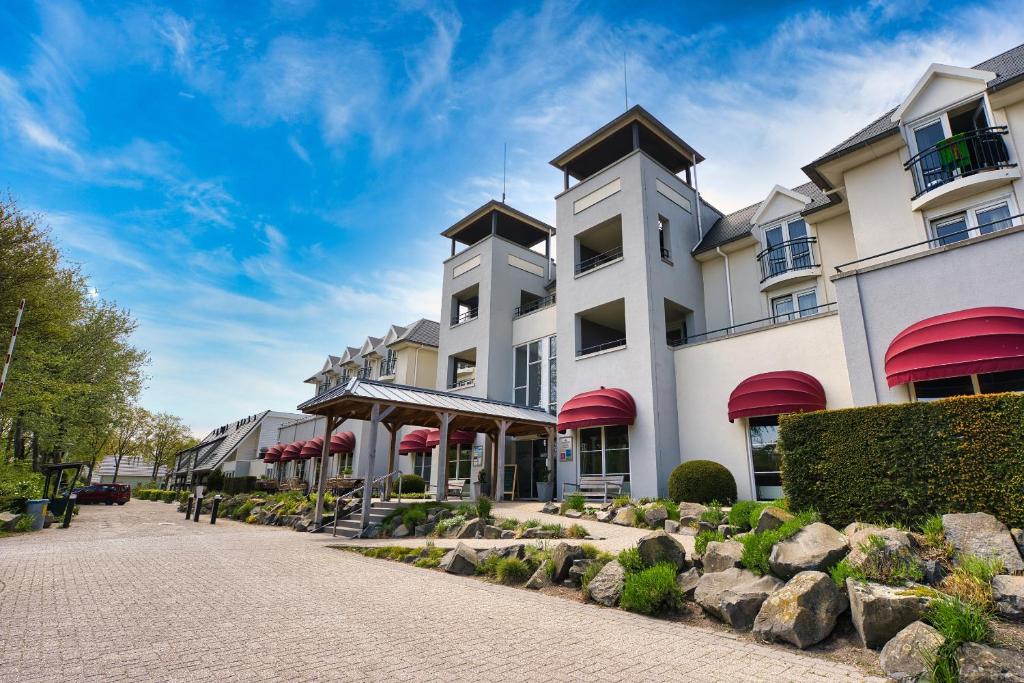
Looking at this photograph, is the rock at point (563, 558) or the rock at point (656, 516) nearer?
the rock at point (563, 558)

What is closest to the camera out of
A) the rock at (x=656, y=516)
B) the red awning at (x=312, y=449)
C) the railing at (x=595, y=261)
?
the rock at (x=656, y=516)

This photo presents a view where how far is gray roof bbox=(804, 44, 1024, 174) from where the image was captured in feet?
47.8

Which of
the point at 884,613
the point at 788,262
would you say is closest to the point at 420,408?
the point at 884,613

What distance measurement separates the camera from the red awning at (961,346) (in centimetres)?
1071

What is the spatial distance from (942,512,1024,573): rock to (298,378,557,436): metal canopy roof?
512 inches

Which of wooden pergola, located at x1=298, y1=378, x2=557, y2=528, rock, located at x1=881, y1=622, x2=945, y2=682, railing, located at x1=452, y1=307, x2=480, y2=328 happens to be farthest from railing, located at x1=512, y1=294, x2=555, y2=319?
rock, located at x1=881, y1=622, x2=945, y2=682

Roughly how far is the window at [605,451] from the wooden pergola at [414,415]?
162 centimetres

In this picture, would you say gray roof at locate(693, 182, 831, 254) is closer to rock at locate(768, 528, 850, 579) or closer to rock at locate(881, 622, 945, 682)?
rock at locate(768, 528, 850, 579)

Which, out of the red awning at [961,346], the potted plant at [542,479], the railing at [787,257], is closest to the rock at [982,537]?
the red awning at [961,346]

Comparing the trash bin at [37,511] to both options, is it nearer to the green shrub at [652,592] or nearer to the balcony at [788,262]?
the green shrub at [652,592]

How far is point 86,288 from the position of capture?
27078mm

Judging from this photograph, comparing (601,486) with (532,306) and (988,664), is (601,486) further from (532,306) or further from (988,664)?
(988,664)

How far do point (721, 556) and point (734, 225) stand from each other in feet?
63.7

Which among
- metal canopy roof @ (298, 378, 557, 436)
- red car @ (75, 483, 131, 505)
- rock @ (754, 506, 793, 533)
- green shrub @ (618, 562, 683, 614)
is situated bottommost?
red car @ (75, 483, 131, 505)
